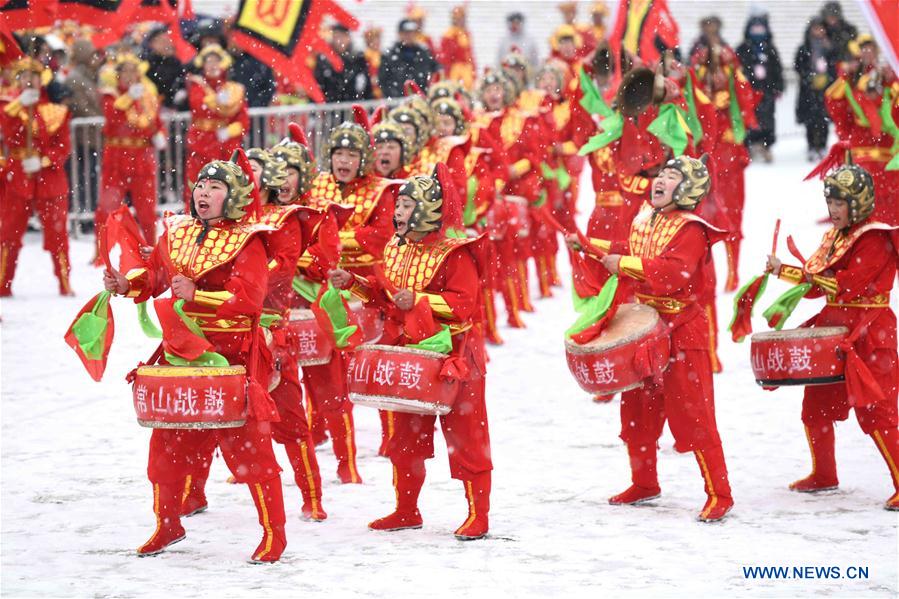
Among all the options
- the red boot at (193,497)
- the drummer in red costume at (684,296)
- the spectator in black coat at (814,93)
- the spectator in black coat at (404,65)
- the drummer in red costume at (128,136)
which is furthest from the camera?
the spectator in black coat at (814,93)

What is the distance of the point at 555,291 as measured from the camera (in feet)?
46.1

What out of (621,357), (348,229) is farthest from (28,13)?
(621,357)

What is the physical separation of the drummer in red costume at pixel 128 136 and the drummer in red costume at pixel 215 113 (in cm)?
34

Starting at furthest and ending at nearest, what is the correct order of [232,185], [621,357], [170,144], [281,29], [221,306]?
[170,144] → [281,29] → [621,357] → [232,185] → [221,306]

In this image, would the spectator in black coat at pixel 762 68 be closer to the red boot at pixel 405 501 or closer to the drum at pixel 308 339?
the drum at pixel 308 339

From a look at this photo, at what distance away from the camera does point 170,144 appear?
16703 millimetres

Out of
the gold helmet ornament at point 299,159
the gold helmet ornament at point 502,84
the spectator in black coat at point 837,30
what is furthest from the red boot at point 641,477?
the spectator in black coat at point 837,30

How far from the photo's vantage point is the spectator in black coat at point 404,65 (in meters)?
21.2

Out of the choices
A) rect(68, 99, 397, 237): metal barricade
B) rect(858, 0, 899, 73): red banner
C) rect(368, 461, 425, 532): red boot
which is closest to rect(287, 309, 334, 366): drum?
rect(368, 461, 425, 532): red boot

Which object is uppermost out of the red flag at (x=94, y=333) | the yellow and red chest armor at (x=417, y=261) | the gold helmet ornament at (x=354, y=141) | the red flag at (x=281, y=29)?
the red flag at (x=281, y=29)

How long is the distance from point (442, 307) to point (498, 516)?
1.10m

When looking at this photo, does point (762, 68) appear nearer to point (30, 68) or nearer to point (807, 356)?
point (30, 68)

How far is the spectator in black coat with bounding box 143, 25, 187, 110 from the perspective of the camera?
54.0 feet

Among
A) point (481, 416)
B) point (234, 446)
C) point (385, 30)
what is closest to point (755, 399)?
point (481, 416)
